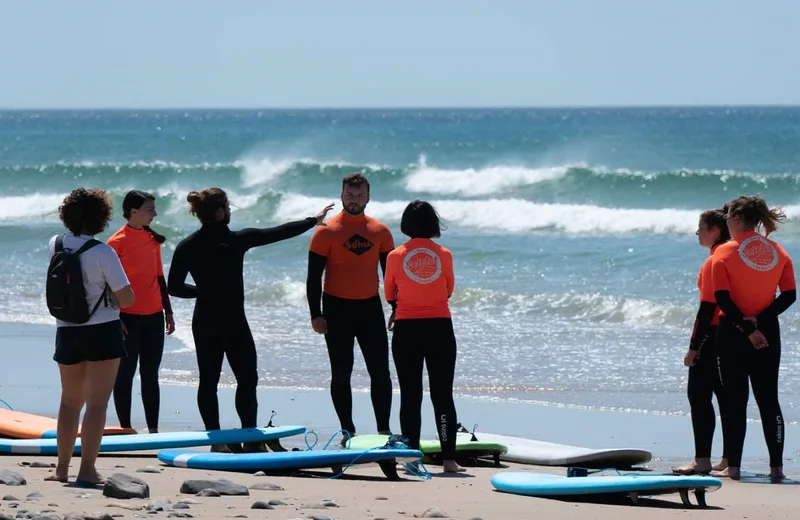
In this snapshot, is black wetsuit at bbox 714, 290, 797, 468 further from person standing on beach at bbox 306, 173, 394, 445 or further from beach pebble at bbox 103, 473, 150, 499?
beach pebble at bbox 103, 473, 150, 499

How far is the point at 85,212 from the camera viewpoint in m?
5.39

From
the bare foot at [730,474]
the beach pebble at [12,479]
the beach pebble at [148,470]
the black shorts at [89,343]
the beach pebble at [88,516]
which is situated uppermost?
the black shorts at [89,343]

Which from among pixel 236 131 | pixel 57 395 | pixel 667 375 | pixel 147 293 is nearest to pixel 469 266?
pixel 667 375

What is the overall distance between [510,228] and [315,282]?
1902 cm

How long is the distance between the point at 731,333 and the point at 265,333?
6499mm

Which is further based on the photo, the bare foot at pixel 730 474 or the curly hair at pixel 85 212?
the bare foot at pixel 730 474

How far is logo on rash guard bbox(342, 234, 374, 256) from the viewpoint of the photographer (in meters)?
6.95

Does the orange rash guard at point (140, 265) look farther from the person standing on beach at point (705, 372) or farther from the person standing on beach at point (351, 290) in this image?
the person standing on beach at point (705, 372)

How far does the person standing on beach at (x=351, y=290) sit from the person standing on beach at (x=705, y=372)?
5.28 feet

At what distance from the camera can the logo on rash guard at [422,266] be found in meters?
6.45

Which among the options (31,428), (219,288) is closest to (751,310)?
(219,288)

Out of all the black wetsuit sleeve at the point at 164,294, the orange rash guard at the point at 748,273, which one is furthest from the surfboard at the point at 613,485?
the black wetsuit sleeve at the point at 164,294

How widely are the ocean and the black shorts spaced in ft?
13.7

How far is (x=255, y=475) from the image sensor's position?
20.1 ft
